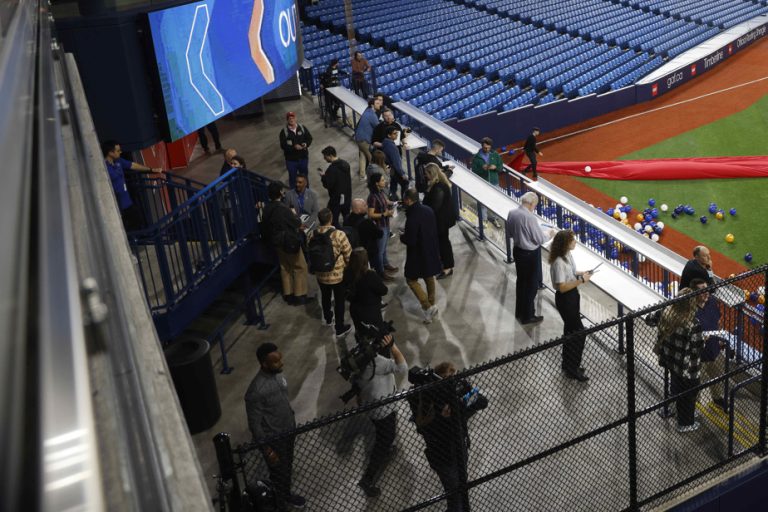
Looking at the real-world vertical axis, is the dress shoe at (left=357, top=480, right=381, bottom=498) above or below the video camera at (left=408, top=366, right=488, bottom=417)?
below

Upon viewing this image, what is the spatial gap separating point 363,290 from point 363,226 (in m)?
1.62

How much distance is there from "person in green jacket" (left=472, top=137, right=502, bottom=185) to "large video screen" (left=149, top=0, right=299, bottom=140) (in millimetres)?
3856

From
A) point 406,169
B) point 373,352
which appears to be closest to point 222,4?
point 406,169

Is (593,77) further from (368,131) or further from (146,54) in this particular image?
(146,54)

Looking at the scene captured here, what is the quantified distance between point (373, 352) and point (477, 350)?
8.74ft

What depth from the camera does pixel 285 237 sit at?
9484 millimetres

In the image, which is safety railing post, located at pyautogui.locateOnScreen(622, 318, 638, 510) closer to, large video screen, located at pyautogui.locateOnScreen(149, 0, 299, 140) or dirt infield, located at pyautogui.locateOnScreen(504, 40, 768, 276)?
large video screen, located at pyautogui.locateOnScreen(149, 0, 299, 140)

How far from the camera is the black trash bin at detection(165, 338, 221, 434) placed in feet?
25.0

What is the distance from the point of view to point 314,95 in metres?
20.2

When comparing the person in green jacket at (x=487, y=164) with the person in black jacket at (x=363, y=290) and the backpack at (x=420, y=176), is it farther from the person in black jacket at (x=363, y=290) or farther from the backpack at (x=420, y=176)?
the person in black jacket at (x=363, y=290)

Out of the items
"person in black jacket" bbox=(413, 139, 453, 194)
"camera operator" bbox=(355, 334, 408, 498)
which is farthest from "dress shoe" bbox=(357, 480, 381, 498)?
"person in black jacket" bbox=(413, 139, 453, 194)

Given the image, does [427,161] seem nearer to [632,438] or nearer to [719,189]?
[632,438]

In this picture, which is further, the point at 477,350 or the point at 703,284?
the point at 477,350

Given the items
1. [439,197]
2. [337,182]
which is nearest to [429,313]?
[439,197]
